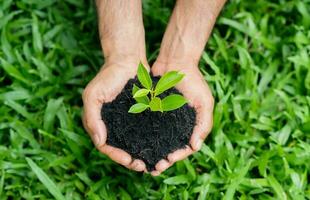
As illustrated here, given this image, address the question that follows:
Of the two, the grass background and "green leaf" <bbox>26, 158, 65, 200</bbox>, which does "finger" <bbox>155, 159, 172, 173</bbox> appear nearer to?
the grass background

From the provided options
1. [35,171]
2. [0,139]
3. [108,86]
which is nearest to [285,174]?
[108,86]

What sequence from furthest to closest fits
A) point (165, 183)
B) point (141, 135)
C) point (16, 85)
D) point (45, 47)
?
point (45, 47)
point (16, 85)
point (165, 183)
point (141, 135)

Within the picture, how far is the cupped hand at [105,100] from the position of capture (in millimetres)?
1616

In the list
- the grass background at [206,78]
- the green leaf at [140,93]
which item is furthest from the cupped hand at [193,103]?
the green leaf at [140,93]

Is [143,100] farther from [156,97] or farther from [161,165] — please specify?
[161,165]

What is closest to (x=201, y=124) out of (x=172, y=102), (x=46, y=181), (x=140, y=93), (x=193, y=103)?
(x=193, y=103)

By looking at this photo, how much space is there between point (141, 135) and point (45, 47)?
0.64m

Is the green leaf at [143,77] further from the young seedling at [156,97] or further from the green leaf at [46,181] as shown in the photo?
the green leaf at [46,181]

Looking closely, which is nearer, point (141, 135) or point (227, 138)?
point (141, 135)

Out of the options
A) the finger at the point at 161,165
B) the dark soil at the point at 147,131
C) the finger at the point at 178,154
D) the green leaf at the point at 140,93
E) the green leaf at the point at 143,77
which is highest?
the green leaf at the point at 143,77

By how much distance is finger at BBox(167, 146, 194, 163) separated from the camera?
1620 millimetres

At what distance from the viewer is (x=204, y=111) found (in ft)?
5.53

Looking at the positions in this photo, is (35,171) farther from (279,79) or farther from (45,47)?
(279,79)

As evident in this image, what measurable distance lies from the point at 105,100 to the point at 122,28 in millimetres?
247
